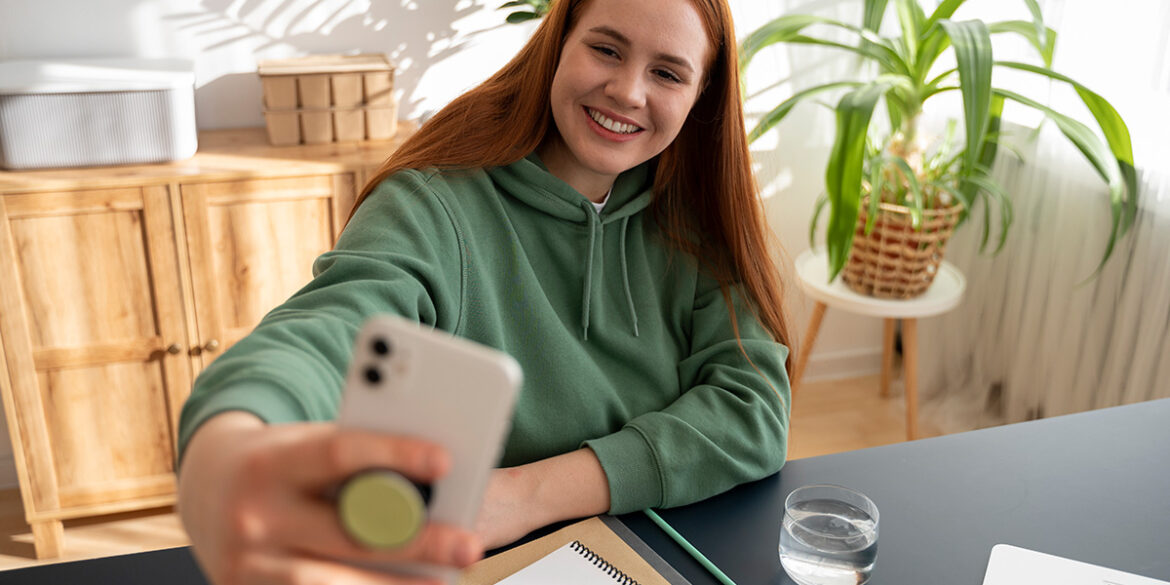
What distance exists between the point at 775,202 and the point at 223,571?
2555 millimetres

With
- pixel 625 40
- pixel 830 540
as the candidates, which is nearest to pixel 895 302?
pixel 625 40

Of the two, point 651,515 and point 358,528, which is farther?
point 651,515

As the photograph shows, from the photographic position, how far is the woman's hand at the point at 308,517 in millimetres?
399

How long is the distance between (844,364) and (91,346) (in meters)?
2.22

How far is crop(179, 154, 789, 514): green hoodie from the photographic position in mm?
972

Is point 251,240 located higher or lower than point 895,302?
higher

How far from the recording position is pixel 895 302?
7.19 feet

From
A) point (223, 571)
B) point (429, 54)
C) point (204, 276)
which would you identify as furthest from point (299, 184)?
point (223, 571)

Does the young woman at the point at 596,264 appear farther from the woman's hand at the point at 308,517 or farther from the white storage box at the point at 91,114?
the white storage box at the point at 91,114

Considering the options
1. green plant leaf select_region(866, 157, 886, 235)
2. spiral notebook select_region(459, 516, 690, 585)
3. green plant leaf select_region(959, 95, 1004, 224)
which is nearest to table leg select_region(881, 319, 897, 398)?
green plant leaf select_region(959, 95, 1004, 224)

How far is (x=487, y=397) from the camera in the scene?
0.40 m

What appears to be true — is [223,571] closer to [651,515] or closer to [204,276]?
[651,515]

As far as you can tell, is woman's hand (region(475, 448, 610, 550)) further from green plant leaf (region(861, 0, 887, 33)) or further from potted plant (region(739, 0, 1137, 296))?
green plant leaf (region(861, 0, 887, 33))

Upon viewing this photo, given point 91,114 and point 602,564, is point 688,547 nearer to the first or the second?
point 602,564
